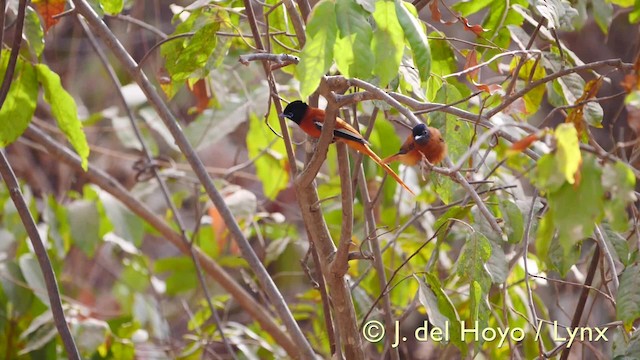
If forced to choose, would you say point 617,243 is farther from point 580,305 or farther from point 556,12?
point 556,12

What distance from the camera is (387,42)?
1.21 m

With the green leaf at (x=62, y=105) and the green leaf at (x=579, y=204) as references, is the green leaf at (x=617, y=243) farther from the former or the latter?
the green leaf at (x=62, y=105)

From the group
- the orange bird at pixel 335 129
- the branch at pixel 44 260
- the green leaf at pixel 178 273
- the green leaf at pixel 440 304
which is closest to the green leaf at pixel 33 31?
the branch at pixel 44 260

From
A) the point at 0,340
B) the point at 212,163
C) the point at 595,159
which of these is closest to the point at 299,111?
the point at 595,159

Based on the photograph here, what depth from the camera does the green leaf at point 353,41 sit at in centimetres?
114

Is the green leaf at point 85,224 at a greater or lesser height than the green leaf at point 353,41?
lesser

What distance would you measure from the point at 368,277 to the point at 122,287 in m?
1.94

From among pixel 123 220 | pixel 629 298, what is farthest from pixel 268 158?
pixel 629 298

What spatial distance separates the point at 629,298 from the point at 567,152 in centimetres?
68

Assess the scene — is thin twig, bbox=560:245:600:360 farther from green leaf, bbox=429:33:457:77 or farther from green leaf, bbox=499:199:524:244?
green leaf, bbox=429:33:457:77

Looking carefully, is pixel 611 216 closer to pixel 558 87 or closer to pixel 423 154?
pixel 423 154

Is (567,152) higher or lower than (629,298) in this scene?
higher

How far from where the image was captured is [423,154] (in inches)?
65.5

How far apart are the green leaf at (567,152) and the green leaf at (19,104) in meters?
1.36
